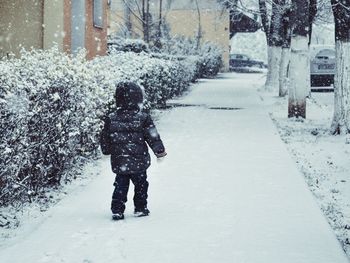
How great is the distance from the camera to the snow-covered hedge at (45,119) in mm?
5207

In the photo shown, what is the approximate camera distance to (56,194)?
22.5ft

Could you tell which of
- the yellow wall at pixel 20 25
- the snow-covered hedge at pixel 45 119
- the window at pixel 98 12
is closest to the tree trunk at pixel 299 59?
the snow-covered hedge at pixel 45 119

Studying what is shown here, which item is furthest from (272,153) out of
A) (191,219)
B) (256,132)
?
(191,219)

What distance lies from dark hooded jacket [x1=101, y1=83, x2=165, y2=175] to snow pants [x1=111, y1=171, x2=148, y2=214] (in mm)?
89

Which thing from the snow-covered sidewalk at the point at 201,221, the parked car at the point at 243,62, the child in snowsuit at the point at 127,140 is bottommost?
the snow-covered sidewalk at the point at 201,221

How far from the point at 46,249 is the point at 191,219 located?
1.53 m

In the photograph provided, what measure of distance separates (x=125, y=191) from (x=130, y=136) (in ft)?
1.79

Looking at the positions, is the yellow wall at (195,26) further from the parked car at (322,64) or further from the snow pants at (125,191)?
the snow pants at (125,191)

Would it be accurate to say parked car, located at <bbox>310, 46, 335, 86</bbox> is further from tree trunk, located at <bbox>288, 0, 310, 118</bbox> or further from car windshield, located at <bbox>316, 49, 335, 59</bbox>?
tree trunk, located at <bbox>288, 0, 310, 118</bbox>

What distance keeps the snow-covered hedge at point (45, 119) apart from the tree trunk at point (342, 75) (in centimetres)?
507

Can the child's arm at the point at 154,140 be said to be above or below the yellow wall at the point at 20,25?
below

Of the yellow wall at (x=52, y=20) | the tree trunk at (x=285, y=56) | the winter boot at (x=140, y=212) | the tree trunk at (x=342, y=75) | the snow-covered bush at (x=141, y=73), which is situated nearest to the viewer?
the winter boot at (x=140, y=212)

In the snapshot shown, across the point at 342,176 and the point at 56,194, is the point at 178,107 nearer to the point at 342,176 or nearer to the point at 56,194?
the point at 342,176

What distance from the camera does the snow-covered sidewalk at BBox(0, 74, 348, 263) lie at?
4.73 meters
